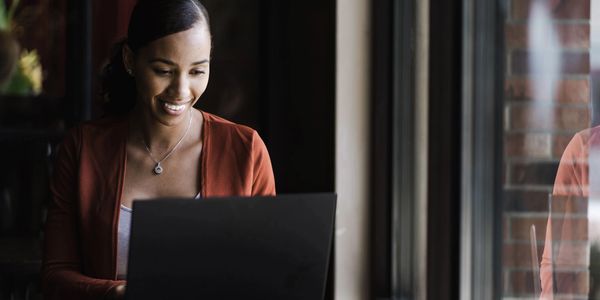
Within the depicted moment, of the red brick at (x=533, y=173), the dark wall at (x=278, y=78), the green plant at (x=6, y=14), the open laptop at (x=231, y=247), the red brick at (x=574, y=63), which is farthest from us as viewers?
the green plant at (x=6, y=14)

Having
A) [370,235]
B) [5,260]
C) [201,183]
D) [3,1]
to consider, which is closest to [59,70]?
[3,1]

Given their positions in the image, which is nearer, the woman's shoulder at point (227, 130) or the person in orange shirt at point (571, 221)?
the person in orange shirt at point (571, 221)

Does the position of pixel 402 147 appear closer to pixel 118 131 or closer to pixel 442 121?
pixel 442 121

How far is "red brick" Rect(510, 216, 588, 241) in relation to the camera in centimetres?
161

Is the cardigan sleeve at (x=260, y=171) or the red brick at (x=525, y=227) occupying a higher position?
the cardigan sleeve at (x=260, y=171)

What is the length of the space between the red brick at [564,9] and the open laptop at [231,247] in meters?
0.57

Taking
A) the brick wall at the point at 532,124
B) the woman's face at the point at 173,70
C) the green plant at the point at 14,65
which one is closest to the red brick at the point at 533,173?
the brick wall at the point at 532,124

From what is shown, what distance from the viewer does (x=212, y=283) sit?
54.0 inches

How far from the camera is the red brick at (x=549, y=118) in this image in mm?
1607

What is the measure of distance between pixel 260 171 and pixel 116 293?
449 mm

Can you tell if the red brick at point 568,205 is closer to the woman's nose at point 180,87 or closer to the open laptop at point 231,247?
the open laptop at point 231,247

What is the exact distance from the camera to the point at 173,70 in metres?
1.82

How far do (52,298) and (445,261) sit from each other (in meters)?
0.90

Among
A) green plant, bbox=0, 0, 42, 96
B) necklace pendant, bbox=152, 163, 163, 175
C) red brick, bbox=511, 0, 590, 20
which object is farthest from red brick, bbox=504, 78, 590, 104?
green plant, bbox=0, 0, 42, 96
